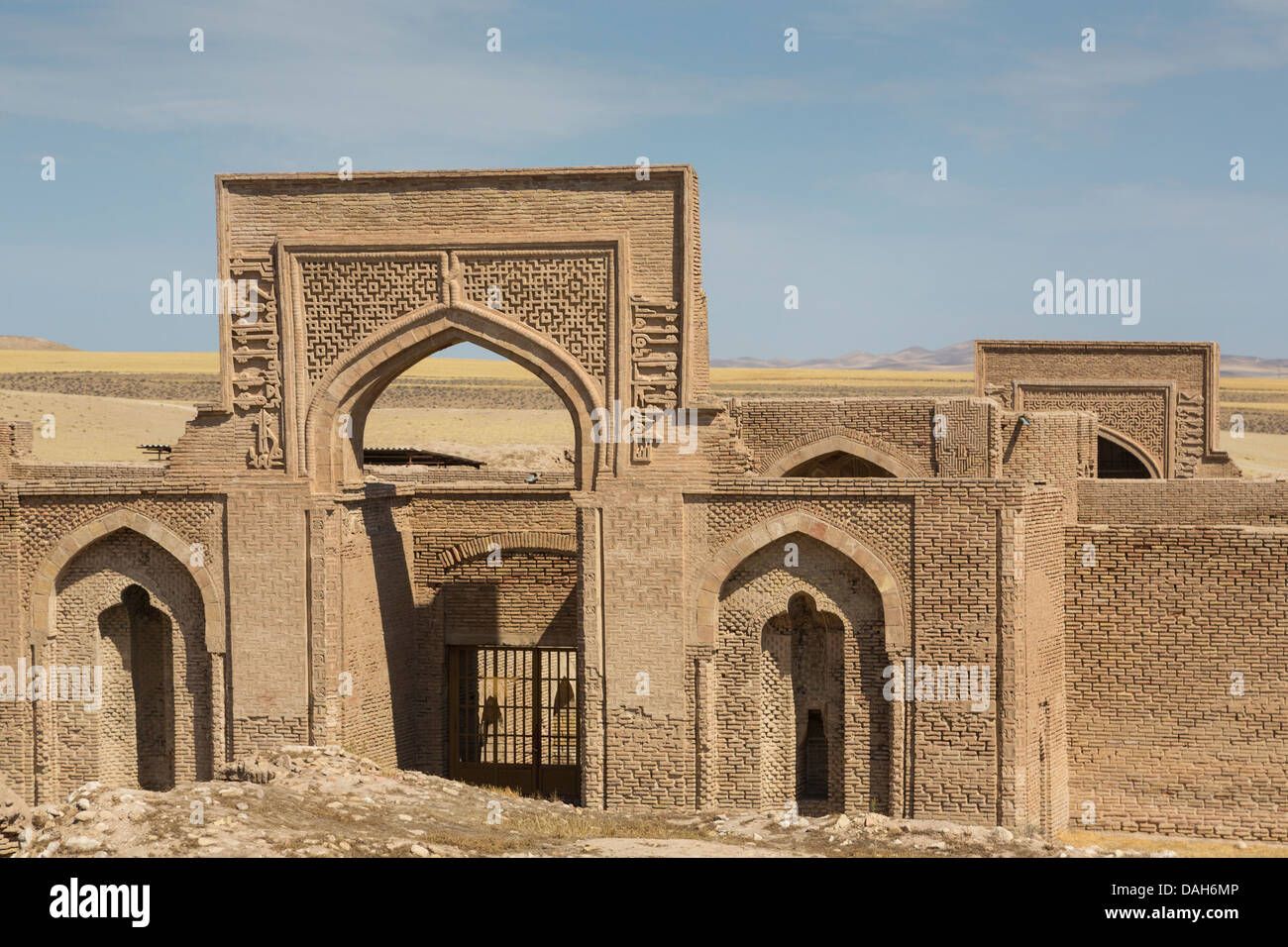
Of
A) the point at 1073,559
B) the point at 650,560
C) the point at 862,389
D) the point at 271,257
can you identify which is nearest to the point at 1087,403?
the point at 1073,559

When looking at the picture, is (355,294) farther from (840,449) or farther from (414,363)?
(840,449)

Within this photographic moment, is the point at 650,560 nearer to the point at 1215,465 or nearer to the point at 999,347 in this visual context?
the point at 999,347

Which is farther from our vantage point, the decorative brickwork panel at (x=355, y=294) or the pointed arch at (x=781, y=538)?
the decorative brickwork panel at (x=355, y=294)

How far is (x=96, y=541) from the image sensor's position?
16.1 metres

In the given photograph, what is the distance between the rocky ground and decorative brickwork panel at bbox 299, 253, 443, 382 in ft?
13.4

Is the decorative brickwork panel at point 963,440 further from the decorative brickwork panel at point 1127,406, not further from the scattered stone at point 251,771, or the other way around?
the scattered stone at point 251,771

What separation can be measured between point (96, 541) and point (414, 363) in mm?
3878

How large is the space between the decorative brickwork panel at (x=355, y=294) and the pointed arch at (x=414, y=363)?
0.43 ft

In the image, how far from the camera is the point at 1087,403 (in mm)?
26875

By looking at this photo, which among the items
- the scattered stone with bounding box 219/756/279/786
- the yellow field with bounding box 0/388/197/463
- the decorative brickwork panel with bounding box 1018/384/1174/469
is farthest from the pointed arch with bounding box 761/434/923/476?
the yellow field with bounding box 0/388/197/463

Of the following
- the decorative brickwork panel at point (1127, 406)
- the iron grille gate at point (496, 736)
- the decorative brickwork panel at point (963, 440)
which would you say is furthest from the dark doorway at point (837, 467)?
the decorative brickwork panel at point (1127, 406)

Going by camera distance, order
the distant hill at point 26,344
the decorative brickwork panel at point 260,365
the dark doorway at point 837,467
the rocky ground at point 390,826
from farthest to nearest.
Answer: the distant hill at point 26,344, the dark doorway at point 837,467, the decorative brickwork panel at point 260,365, the rocky ground at point 390,826

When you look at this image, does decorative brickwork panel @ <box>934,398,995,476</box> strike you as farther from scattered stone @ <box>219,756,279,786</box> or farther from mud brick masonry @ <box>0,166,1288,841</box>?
scattered stone @ <box>219,756,279,786</box>

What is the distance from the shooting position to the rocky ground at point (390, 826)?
11.7m
